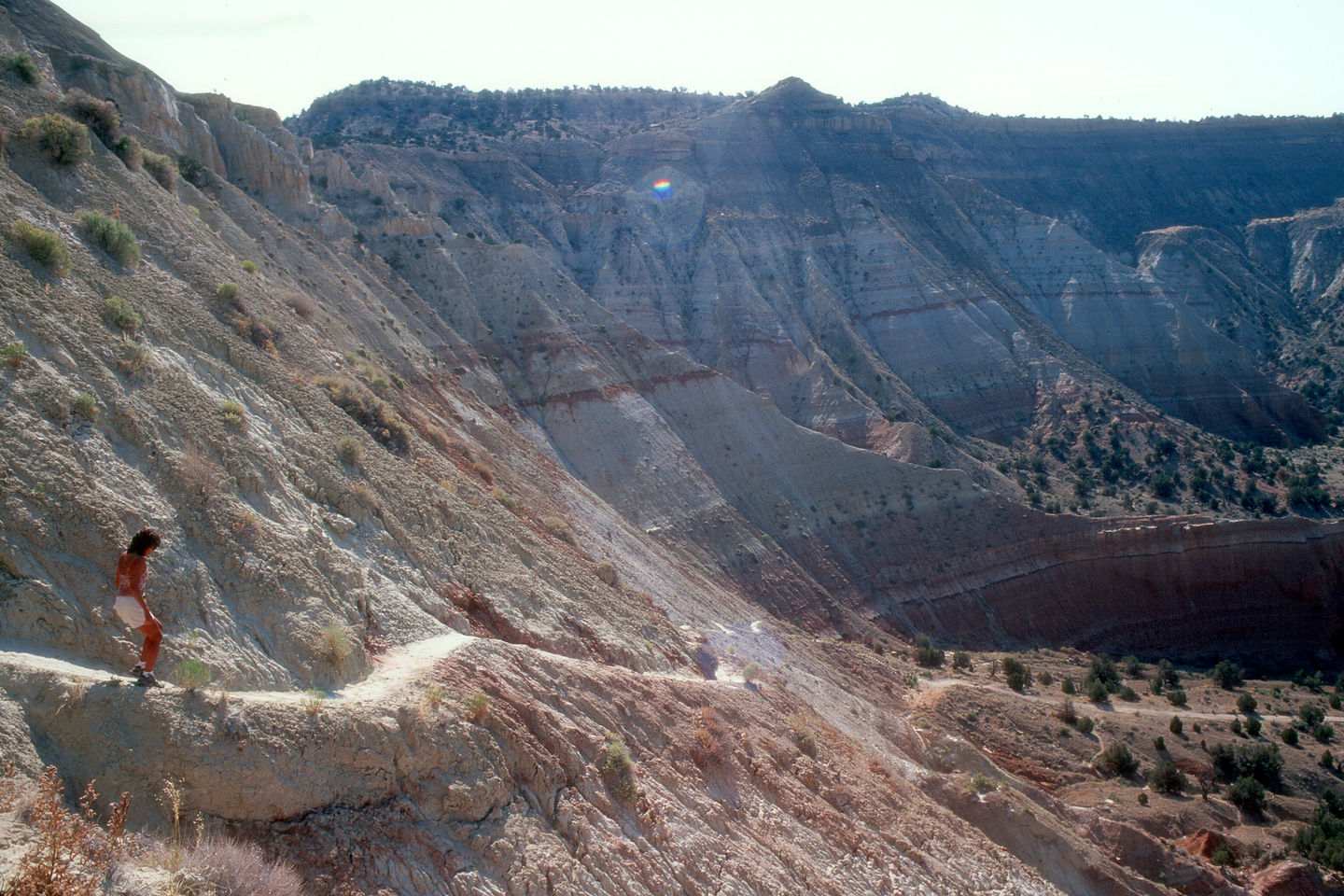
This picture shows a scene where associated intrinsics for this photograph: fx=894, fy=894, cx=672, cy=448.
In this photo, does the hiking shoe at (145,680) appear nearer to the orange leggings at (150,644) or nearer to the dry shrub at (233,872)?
the orange leggings at (150,644)

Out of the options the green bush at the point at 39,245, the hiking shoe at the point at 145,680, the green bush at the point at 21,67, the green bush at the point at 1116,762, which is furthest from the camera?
the green bush at the point at 1116,762

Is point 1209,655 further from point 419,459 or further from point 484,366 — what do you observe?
point 419,459

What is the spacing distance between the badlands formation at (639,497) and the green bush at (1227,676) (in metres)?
0.65

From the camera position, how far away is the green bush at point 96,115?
16953mm

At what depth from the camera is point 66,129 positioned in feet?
47.4

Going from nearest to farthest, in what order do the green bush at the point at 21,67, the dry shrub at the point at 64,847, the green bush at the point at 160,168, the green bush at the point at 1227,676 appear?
1. the dry shrub at the point at 64,847
2. the green bush at the point at 21,67
3. the green bush at the point at 160,168
4. the green bush at the point at 1227,676

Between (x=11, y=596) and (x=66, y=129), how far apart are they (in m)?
10.6

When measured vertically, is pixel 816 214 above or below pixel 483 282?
above

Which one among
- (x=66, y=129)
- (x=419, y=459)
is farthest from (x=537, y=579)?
(x=66, y=129)

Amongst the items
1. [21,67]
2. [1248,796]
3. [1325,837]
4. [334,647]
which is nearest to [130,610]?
[334,647]

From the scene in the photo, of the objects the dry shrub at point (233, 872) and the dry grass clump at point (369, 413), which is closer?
the dry shrub at point (233, 872)

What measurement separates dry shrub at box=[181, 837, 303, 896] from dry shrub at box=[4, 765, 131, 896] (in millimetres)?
498

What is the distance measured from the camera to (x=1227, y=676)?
36188mm

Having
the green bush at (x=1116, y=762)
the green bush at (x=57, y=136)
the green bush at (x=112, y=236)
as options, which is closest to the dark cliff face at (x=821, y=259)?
the green bush at (x=1116, y=762)
